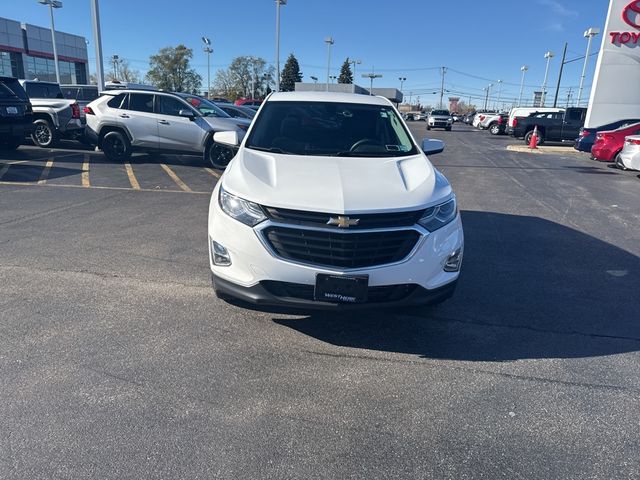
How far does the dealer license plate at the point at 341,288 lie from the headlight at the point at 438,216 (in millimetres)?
623

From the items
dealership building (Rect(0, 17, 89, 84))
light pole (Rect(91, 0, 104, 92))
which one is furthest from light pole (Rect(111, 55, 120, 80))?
light pole (Rect(91, 0, 104, 92))

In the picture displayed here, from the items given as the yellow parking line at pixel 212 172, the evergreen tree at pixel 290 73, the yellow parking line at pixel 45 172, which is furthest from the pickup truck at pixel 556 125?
the evergreen tree at pixel 290 73

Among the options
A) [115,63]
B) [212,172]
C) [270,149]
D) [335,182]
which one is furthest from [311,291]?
[115,63]

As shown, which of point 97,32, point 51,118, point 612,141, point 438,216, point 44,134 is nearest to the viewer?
point 438,216

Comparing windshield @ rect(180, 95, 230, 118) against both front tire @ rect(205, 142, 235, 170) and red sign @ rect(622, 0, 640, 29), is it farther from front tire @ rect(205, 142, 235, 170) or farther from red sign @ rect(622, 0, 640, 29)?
red sign @ rect(622, 0, 640, 29)

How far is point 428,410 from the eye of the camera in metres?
2.83

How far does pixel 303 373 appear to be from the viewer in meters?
3.16

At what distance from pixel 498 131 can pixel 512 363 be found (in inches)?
1417

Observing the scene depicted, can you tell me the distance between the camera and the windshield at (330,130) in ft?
14.7

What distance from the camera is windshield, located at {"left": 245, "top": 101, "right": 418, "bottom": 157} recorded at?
14.7 ft

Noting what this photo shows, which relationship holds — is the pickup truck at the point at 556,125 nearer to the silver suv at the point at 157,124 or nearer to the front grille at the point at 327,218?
the silver suv at the point at 157,124

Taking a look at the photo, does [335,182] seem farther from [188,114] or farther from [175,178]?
[188,114]

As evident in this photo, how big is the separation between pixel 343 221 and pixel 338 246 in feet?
0.57

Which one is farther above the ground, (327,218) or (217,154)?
(327,218)
